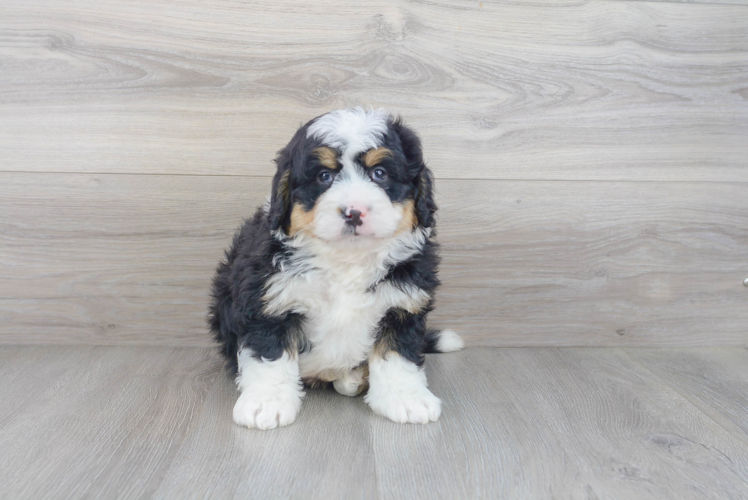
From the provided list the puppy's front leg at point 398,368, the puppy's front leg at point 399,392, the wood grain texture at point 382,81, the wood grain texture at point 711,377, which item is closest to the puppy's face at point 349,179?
the puppy's front leg at point 398,368

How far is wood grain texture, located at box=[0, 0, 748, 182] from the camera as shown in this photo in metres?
2.30

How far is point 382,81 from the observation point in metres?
2.36

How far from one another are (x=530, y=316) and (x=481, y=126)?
0.82 m

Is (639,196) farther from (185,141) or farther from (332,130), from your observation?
(185,141)

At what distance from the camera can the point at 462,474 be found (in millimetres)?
1525

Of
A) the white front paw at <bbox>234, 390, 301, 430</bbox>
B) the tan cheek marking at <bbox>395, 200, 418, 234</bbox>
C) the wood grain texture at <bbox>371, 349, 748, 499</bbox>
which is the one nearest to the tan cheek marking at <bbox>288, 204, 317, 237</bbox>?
the tan cheek marking at <bbox>395, 200, 418, 234</bbox>

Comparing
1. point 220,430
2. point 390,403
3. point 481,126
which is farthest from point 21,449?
point 481,126

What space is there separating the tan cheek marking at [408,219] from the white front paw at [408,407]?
1.64ft

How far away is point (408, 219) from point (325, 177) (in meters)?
0.27

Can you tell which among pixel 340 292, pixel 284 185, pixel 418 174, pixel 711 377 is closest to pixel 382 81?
pixel 418 174

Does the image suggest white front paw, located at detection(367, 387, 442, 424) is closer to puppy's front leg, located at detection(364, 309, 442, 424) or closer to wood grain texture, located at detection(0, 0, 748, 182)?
puppy's front leg, located at detection(364, 309, 442, 424)

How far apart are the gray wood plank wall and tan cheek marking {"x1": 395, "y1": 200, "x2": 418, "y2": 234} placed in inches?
27.5

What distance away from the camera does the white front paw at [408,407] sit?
1.80 m

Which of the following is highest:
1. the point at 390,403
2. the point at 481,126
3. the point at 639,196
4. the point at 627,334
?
the point at 481,126
